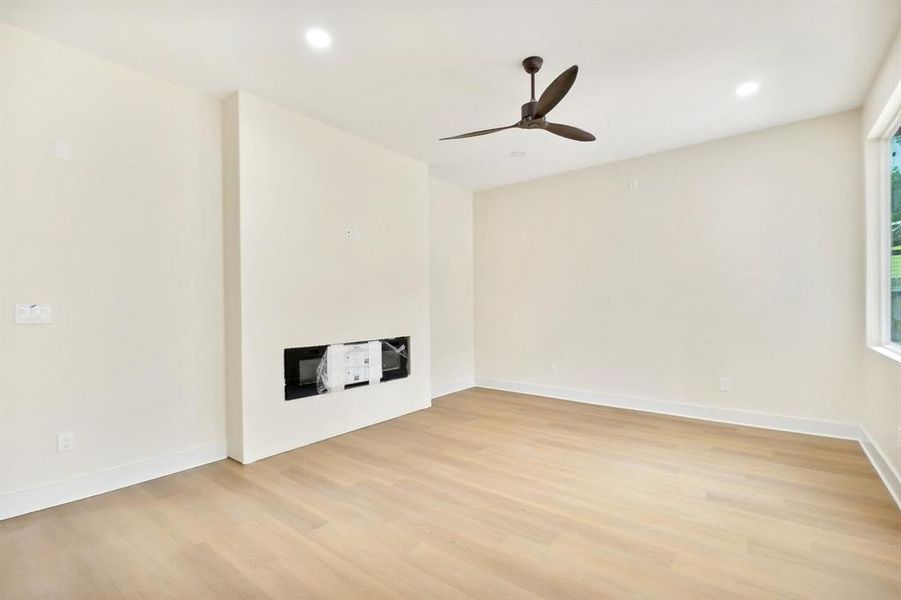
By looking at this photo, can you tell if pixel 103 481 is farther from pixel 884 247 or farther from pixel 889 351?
pixel 884 247

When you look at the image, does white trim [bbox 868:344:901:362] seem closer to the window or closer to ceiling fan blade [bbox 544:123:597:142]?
the window

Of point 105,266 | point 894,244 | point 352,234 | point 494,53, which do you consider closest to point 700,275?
point 894,244

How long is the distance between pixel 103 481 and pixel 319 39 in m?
3.07

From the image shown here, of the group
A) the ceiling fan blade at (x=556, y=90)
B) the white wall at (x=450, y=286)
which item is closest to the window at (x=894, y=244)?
the ceiling fan blade at (x=556, y=90)

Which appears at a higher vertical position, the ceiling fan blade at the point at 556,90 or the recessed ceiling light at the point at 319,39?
the recessed ceiling light at the point at 319,39

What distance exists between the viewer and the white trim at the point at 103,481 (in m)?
2.32

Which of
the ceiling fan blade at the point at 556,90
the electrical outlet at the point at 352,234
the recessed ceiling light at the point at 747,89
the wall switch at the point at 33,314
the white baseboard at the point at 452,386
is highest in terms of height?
the recessed ceiling light at the point at 747,89

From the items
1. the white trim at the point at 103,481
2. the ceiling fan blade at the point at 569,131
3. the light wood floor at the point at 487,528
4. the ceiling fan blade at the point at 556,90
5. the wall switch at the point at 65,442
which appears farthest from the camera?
the ceiling fan blade at the point at 569,131

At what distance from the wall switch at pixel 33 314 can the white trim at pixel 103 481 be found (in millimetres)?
962

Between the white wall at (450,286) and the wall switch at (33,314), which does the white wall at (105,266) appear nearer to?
the wall switch at (33,314)

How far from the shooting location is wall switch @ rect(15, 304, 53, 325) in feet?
7.64

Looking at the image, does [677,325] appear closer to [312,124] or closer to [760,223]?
[760,223]

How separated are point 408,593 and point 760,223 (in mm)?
4170

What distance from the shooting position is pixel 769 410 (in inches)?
148
